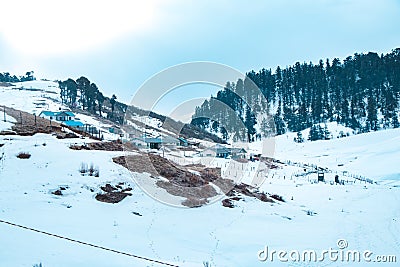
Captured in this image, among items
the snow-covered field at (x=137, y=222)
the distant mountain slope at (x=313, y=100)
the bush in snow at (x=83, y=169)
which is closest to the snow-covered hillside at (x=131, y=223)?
the snow-covered field at (x=137, y=222)

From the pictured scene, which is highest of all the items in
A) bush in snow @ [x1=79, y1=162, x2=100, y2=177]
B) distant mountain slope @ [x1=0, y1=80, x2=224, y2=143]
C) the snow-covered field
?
distant mountain slope @ [x1=0, y1=80, x2=224, y2=143]

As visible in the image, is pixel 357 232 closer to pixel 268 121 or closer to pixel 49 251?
pixel 49 251

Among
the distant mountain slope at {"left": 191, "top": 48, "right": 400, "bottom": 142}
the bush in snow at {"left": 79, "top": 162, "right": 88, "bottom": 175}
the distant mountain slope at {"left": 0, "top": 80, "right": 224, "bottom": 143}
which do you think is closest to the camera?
the bush in snow at {"left": 79, "top": 162, "right": 88, "bottom": 175}

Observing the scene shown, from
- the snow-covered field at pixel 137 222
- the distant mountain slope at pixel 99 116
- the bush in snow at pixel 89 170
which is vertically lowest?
the snow-covered field at pixel 137 222

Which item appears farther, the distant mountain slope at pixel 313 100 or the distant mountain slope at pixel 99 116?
the distant mountain slope at pixel 313 100

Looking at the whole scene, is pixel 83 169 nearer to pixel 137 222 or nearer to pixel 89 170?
pixel 89 170

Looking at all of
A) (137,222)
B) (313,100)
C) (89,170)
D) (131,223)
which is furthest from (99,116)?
(131,223)

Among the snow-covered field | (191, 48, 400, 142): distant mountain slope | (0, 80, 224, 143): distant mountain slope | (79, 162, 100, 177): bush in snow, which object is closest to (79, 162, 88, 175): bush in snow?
(79, 162, 100, 177): bush in snow

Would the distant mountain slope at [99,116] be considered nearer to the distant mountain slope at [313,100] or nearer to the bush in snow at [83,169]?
the distant mountain slope at [313,100]

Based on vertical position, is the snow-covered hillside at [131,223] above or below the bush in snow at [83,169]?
below

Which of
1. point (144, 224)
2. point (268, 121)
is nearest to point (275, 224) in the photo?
point (144, 224)

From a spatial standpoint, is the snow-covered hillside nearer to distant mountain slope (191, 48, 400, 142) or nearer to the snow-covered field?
the snow-covered field

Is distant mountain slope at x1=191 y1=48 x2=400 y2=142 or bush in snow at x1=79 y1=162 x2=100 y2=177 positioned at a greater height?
distant mountain slope at x1=191 y1=48 x2=400 y2=142

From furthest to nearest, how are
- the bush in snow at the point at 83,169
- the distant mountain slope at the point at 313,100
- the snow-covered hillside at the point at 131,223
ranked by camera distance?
the distant mountain slope at the point at 313,100 < the bush in snow at the point at 83,169 < the snow-covered hillside at the point at 131,223
